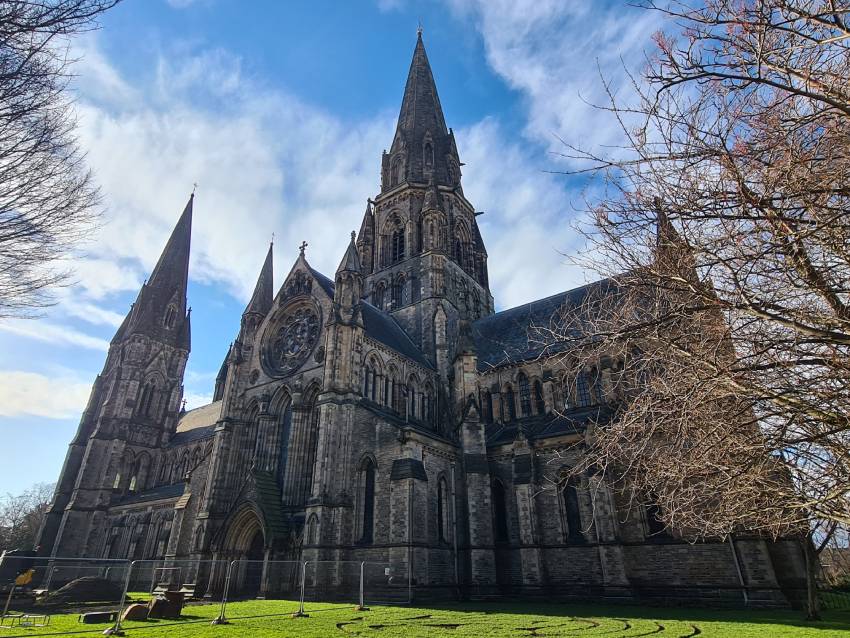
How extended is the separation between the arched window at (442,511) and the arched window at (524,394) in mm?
6360

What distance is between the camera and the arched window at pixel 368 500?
19422 millimetres

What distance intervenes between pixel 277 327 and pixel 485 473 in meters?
14.6

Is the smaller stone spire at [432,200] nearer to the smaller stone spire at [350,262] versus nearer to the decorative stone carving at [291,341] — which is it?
the smaller stone spire at [350,262]

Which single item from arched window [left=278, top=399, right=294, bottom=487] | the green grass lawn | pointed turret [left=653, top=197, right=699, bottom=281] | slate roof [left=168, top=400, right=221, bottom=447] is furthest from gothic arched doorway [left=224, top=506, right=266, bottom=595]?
pointed turret [left=653, top=197, right=699, bottom=281]

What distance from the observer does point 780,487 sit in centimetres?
675

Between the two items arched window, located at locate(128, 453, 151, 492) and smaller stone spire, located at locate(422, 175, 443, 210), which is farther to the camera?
arched window, located at locate(128, 453, 151, 492)

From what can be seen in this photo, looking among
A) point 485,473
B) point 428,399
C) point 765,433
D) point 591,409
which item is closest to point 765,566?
point 591,409

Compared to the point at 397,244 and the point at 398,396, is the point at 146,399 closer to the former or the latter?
the point at 397,244

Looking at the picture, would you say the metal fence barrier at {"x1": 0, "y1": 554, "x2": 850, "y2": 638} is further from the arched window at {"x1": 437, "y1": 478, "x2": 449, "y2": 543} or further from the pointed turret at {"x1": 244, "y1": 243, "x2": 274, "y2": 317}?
the pointed turret at {"x1": 244, "y1": 243, "x2": 274, "y2": 317}

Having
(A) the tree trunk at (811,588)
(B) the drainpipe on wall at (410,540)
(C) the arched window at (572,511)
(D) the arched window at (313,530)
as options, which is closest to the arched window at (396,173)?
(B) the drainpipe on wall at (410,540)

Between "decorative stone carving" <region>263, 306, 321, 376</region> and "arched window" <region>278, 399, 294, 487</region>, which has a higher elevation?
"decorative stone carving" <region>263, 306, 321, 376</region>

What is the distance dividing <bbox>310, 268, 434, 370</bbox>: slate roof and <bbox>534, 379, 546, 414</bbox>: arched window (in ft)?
21.2

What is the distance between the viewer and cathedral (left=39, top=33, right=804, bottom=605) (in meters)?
18.0

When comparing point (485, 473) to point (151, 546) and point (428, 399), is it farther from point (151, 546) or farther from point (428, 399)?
point (151, 546)
